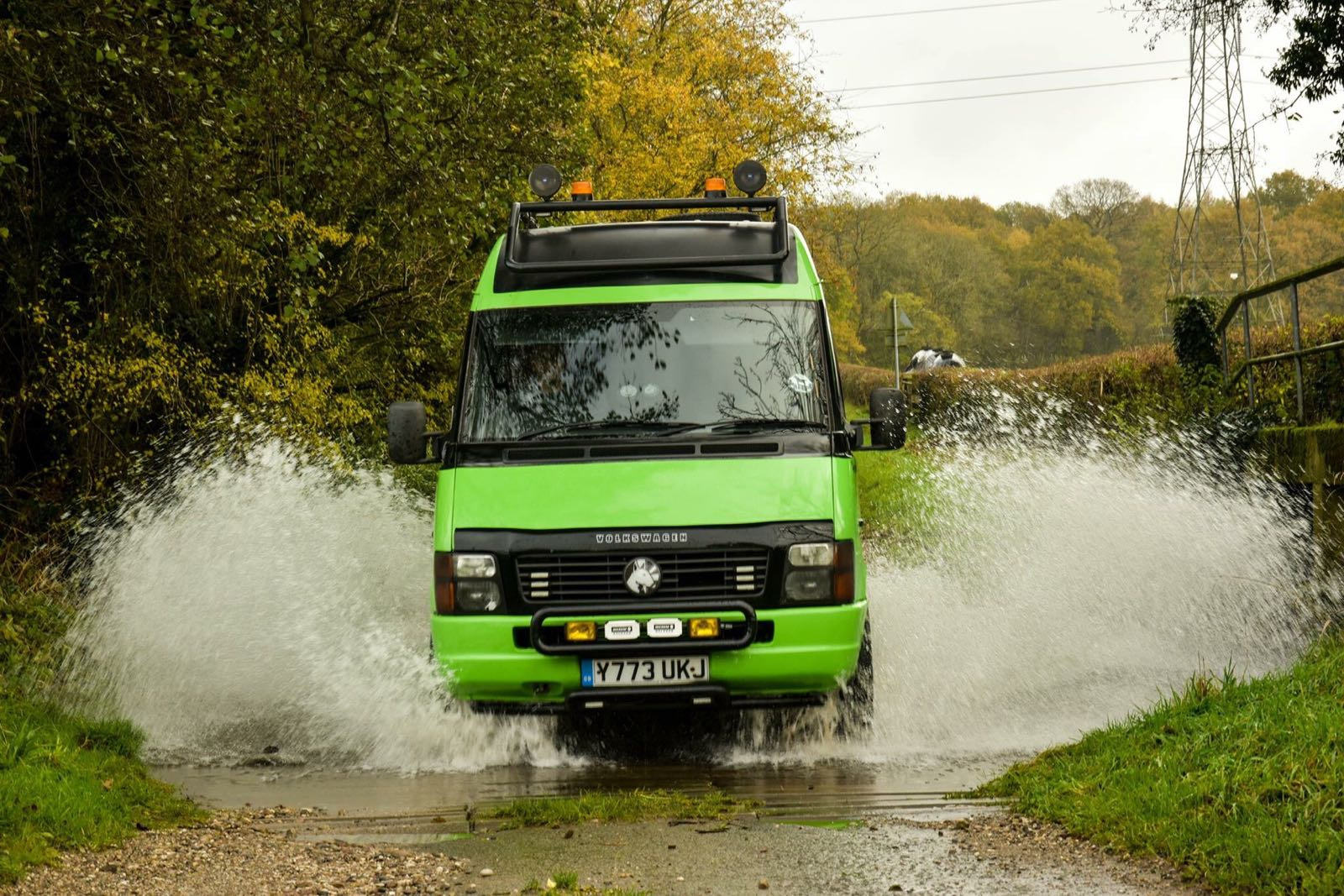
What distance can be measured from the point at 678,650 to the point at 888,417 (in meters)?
2.02

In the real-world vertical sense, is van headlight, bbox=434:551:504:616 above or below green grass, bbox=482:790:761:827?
above

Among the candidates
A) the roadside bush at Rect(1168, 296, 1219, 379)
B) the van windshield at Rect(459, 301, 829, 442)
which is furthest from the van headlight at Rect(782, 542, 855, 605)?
the roadside bush at Rect(1168, 296, 1219, 379)

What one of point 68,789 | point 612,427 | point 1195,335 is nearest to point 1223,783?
point 612,427

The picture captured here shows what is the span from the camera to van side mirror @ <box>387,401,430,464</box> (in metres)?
8.16

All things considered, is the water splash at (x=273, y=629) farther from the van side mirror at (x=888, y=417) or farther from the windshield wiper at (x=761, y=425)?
the van side mirror at (x=888, y=417)

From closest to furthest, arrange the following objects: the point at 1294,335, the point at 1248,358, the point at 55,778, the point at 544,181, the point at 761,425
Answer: the point at 55,778 → the point at 761,425 → the point at 544,181 → the point at 1294,335 → the point at 1248,358

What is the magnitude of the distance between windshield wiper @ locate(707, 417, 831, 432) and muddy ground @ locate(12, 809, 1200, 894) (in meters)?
2.22

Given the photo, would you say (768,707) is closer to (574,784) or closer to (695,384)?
(574,784)

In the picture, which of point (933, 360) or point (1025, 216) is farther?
point (1025, 216)

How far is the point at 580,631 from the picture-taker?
23.5 feet

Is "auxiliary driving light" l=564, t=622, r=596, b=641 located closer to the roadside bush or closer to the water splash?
the water splash

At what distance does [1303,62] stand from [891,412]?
10.3 m

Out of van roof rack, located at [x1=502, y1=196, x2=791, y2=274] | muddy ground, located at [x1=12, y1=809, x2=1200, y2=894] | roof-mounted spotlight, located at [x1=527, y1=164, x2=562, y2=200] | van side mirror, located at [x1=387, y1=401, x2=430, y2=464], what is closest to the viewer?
muddy ground, located at [x1=12, y1=809, x2=1200, y2=894]

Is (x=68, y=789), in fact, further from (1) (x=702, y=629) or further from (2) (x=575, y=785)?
(1) (x=702, y=629)
